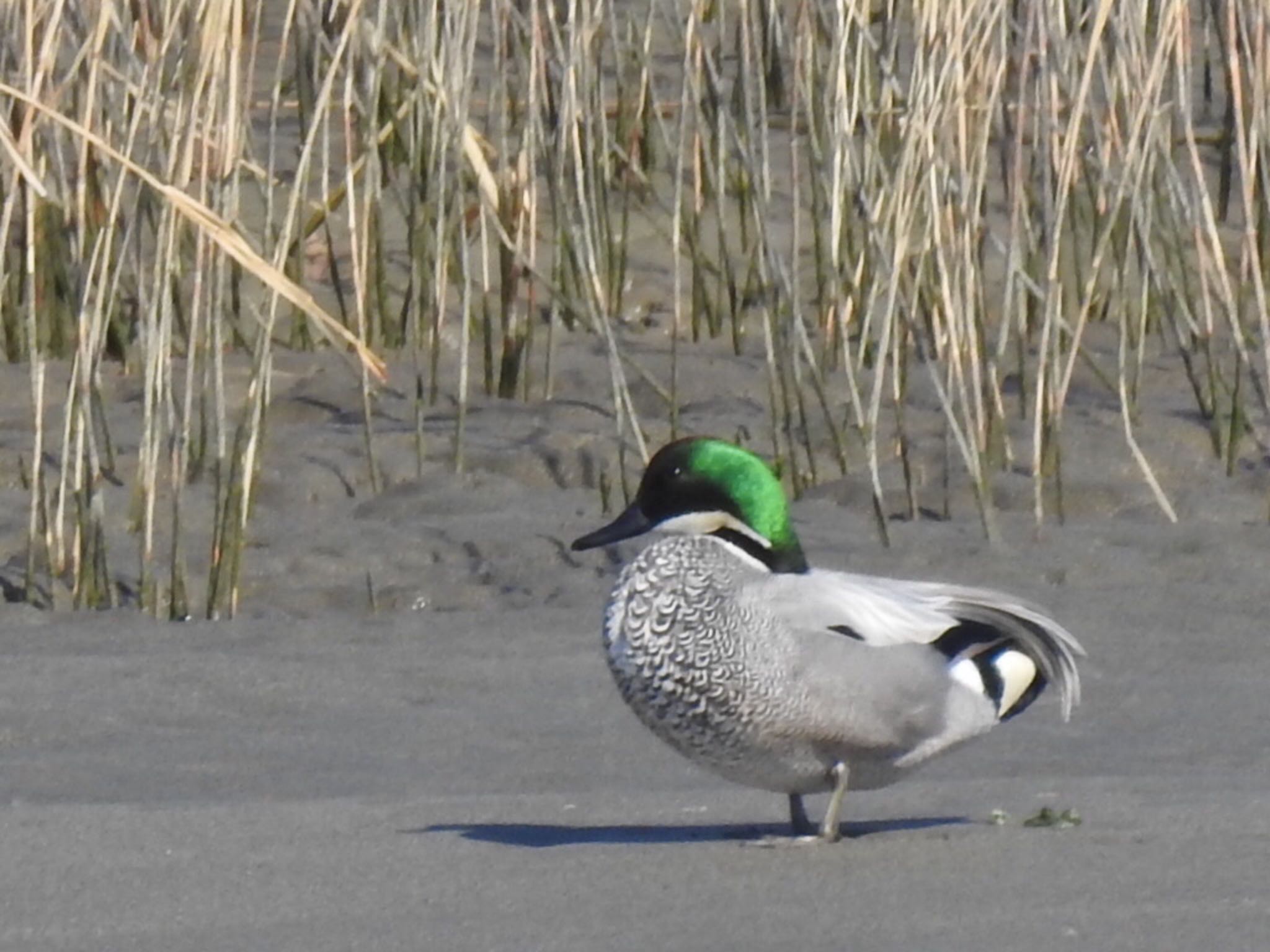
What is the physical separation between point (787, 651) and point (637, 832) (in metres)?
0.31

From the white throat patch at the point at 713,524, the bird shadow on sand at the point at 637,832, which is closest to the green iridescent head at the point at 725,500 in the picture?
the white throat patch at the point at 713,524

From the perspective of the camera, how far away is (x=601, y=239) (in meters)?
6.28

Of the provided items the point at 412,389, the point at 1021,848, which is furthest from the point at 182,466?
the point at 1021,848

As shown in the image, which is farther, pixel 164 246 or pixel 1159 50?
pixel 1159 50

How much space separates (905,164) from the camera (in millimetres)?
4727

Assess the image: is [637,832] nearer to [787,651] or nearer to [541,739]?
[787,651]

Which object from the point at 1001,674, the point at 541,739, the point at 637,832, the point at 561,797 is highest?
the point at 1001,674

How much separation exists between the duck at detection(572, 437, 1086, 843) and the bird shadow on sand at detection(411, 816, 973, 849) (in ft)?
0.20

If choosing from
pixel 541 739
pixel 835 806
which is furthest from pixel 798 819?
pixel 541 739

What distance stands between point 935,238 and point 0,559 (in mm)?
1852

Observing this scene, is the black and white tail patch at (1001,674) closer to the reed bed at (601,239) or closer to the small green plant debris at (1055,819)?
the small green plant debris at (1055,819)

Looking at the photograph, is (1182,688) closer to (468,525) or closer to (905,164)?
(905,164)

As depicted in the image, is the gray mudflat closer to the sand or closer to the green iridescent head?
the sand

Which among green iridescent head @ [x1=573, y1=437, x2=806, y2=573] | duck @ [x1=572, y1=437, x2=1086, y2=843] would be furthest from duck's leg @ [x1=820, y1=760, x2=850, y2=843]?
green iridescent head @ [x1=573, y1=437, x2=806, y2=573]
